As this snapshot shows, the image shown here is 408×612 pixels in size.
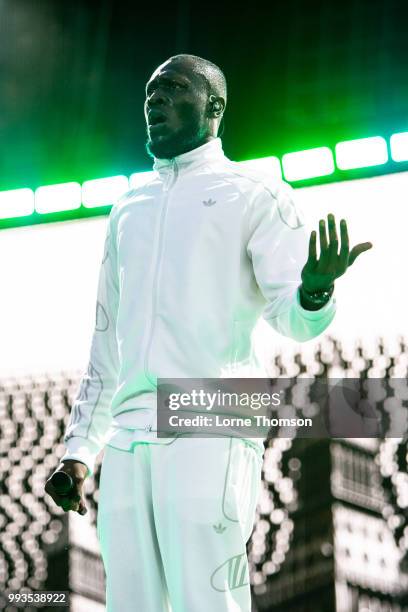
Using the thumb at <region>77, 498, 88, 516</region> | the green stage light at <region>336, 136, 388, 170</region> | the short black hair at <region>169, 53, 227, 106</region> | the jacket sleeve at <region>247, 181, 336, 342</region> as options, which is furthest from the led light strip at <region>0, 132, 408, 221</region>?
the thumb at <region>77, 498, 88, 516</region>

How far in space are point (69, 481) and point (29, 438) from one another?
38.8ft

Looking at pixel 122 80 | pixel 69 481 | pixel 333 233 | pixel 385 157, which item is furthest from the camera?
pixel 122 80

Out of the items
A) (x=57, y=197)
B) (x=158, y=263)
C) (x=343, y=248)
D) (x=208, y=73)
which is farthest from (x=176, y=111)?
(x=57, y=197)

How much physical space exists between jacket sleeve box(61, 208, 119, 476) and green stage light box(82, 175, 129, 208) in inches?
102

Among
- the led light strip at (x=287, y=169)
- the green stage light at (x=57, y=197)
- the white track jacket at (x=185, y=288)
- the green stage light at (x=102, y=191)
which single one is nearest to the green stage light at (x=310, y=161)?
the led light strip at (x=287, y=169)

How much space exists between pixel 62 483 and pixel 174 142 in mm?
717

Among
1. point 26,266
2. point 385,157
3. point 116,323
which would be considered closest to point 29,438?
point 26,266

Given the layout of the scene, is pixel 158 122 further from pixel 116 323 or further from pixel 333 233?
pixel 333 233

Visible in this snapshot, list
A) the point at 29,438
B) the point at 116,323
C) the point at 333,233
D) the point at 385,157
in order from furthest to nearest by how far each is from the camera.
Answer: the point at 29,438 < the point at 385,157 < the point at 116,323 < the point at 333,233

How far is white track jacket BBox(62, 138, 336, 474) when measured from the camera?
1994 mm

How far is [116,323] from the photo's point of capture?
2199mm

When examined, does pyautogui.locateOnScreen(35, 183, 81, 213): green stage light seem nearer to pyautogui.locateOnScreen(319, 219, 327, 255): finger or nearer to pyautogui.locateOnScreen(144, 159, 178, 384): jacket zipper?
pyautogui.locateOnScreen(144, 159, 178, 384): jacket zipper

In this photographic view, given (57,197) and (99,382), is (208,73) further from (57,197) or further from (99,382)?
(57,197)

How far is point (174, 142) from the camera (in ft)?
7.33
